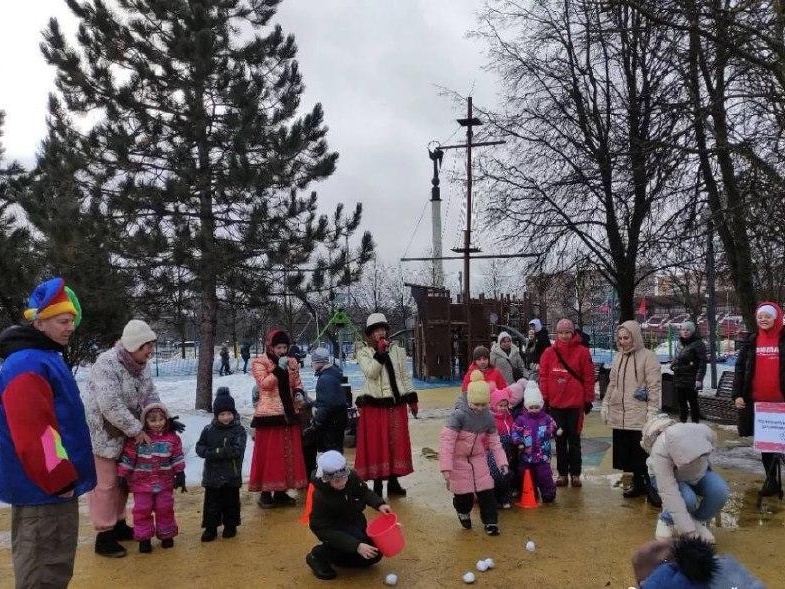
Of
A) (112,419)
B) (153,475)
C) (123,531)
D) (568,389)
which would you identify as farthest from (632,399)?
(123,531)

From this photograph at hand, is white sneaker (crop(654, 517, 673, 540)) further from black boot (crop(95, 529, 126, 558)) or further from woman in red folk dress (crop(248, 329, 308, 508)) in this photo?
black boot (crop(95, 529, 126, 558))

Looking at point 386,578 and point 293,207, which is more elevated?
point 293,207

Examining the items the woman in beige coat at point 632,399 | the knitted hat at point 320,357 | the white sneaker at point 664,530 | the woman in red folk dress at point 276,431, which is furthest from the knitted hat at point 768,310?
the woman in red folk dress at point 276,431

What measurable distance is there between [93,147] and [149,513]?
8.82 metres

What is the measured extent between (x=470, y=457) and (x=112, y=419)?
9.14 ft

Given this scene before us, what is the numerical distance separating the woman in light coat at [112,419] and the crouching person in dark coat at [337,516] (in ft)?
4.84

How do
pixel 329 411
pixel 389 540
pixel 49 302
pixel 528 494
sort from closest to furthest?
pixel 49 302 < pixel 389 540 < pixel 528 494 < pixel 329 411

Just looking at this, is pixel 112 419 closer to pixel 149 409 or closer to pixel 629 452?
pixel 149 409

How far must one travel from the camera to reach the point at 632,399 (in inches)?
236

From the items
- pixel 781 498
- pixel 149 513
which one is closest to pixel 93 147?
pixel 149 513

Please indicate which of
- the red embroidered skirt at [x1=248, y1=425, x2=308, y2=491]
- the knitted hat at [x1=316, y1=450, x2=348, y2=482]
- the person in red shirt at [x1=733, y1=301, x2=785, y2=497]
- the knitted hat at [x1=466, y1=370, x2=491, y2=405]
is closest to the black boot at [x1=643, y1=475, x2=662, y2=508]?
the person in red shirt at [x1=733, y1=301, x2=785, y2=497]

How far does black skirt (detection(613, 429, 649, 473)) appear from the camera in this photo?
607cm

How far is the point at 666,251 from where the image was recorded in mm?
11703

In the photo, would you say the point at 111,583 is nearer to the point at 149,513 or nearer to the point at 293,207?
the point at 149,513
